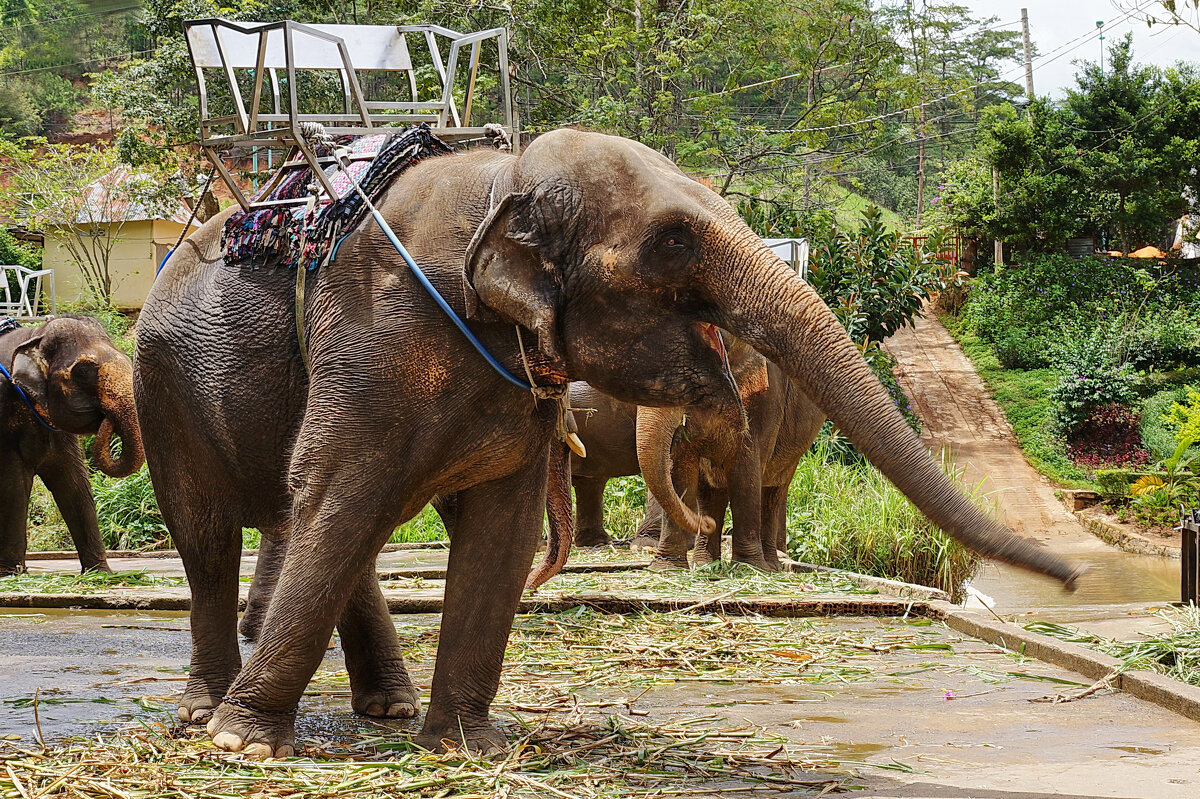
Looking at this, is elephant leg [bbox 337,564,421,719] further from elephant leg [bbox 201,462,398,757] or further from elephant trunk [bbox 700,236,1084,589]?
elephant trunk [bbox 700,236,1084,589]

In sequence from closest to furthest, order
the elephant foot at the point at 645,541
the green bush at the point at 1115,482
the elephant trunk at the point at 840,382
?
1. the elephant trunk at the point at 840,382
2. the elephant foot at the point at 645,541
3. the green bush at the point at 1115,482

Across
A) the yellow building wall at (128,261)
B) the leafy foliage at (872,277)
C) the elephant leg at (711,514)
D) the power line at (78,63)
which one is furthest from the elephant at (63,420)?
the power line at (78,63)

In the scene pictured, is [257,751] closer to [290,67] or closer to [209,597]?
[209,597]

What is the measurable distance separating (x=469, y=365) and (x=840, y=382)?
3.93ft

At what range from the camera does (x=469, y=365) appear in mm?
4051

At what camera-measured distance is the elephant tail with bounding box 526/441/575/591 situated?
195 inches

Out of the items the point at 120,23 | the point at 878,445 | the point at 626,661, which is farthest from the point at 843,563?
the point at 120,23

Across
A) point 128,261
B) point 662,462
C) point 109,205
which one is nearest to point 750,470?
point 662,462

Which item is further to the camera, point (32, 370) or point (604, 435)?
point (604, 435)

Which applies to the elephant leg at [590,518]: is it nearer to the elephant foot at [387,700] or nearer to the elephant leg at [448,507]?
the elephant foot at [387,700]

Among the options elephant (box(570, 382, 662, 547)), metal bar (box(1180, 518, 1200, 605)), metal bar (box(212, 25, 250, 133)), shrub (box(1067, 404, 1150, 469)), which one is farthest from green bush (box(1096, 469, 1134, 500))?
metal bar (box(212, 25, 250, 133))

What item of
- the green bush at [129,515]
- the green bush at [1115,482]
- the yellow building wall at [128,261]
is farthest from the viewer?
the yellow building wall at [128,261]

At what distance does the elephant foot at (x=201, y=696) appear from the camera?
486 centimetres

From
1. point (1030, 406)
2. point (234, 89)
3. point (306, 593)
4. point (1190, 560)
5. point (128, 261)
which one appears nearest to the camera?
point (306, 593)
